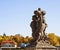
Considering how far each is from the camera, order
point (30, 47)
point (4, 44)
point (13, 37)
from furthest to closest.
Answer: point (13, 37) → point (4, 44) → point (30, 47)

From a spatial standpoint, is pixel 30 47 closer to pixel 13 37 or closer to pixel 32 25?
pixel 32 25

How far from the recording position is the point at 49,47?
27.4m

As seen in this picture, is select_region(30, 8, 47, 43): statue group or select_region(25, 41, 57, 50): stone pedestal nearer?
select_region(25, 41, 57, 50): stone pedestal

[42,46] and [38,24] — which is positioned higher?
[38,24]

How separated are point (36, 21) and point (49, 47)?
107 inches

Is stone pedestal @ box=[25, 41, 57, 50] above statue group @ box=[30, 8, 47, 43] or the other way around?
the other way around

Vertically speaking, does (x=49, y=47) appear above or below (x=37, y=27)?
below

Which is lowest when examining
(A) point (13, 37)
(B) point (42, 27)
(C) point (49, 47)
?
(C) point (49, 47)

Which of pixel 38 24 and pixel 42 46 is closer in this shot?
pixel 42 46

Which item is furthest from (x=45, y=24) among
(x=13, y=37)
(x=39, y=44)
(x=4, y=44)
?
(x=13, y=37)

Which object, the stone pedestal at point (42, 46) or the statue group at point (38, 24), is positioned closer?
the stone pedestal at point (42, 46)

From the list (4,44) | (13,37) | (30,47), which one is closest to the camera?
(30,47)

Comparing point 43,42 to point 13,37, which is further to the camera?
point 13,37

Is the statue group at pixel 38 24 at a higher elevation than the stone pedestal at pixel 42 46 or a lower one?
higher
